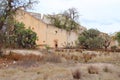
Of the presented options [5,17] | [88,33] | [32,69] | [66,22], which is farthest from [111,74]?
[66,22]

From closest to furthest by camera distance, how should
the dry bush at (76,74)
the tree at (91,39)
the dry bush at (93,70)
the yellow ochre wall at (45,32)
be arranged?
the dry bush at (76,74), the dry bush at (93,70), the tree at (91,39), the yellow ochre wall at (45,32)

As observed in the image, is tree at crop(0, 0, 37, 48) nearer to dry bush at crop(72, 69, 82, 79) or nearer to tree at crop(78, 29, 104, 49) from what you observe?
dry bush at crop(72, 69, 82, 79)

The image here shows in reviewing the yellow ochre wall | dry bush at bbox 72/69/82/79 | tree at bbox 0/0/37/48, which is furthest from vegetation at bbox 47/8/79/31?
dry bush at bbox 72/69/82/79

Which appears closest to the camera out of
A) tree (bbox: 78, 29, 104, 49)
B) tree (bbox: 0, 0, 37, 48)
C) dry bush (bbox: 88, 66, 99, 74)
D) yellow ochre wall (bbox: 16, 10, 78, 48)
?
dry bush (bbox: 88, 66, 99, 74)

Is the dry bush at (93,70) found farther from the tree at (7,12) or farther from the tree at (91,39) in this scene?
the tree at (91,39)

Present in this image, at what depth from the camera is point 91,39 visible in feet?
221

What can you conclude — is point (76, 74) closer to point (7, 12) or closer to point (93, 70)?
point (93, 70)

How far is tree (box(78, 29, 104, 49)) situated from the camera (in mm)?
67125

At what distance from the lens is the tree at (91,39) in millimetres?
67125

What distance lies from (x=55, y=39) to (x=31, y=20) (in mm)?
6892

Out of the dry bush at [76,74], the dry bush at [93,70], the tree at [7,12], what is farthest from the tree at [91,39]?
the dry bush at [76,74]

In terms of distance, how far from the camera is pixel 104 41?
71.0m

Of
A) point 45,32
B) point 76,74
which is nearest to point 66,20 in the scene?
point 45,32

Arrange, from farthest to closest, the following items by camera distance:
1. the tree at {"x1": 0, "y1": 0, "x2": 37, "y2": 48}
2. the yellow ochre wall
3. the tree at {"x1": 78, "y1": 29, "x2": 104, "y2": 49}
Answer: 1. the yellow ochre wall
2. the tree at {"x1": 78, "y1": 29, "x2": 104, "y2": 49}
3. the tree at {"x1": 0, "y1": 0, "x2": 37, "y2": 48}
